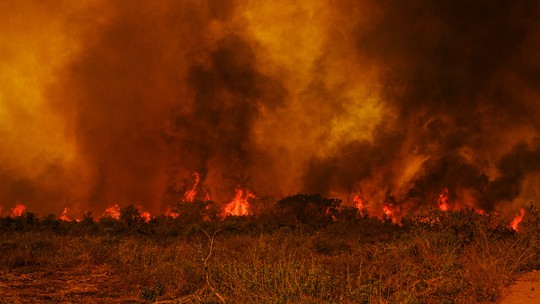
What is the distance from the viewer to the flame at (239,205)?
3061 cm

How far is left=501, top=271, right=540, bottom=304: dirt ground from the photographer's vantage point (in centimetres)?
826

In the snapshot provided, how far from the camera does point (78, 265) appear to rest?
1200 centimetres

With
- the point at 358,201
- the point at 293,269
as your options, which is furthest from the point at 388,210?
the point at 293,269

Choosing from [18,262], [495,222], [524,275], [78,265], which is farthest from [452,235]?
[18,262]

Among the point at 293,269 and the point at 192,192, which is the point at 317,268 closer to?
the point at 293,269

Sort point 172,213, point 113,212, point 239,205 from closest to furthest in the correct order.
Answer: point 113,212
point 172,213
point 239,205

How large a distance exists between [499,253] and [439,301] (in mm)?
3578

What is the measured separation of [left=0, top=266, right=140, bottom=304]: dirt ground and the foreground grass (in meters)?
0.08

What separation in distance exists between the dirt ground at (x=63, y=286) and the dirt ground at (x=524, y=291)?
703 centimetres

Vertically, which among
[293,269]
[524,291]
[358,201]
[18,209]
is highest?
[358,201]

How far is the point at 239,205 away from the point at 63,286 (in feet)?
70.9

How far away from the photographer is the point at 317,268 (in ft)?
29.8

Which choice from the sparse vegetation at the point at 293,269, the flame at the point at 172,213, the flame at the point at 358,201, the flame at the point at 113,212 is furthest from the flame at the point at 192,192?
the sparse vegetation at the point at 293,269

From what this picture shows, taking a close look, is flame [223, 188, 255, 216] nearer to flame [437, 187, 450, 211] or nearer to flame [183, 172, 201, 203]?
flame [183, 172, 201, 203]
